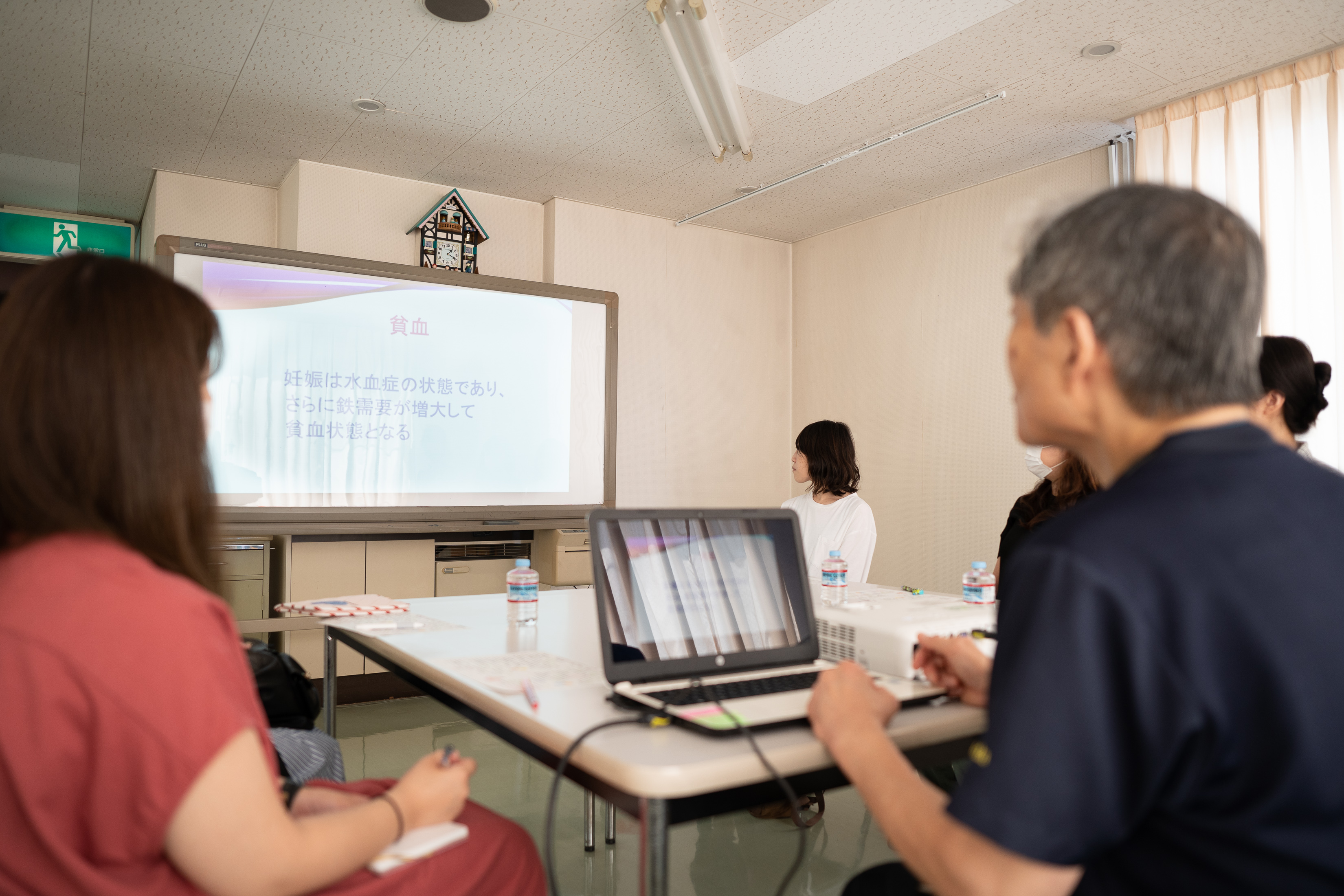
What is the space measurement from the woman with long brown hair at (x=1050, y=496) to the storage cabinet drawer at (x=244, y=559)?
3.22m

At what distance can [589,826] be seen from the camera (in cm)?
240

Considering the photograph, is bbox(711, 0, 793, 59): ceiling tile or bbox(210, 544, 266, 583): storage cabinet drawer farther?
bbox(210, 544, 266, 583): storage cabinet drawer

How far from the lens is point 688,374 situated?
17.5 feet

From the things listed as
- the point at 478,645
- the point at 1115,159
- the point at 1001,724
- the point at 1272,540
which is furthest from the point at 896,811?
the point at 1115,159

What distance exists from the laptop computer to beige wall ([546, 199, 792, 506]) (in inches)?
144

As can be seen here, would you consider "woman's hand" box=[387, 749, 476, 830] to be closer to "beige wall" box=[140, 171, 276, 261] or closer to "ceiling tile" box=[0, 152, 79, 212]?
"beige wall" box=[140, 171, 276, 261]

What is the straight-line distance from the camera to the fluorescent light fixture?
2.84m

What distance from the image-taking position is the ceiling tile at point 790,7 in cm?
285

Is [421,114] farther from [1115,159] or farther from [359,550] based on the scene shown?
[1115,159]

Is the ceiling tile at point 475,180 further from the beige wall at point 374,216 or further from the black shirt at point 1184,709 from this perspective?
the black shirt at point 1184,709

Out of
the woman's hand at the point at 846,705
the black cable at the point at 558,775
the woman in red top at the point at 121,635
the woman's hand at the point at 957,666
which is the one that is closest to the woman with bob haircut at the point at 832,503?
the woman's hand at the point at 957,666

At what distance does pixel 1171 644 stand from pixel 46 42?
404 cm

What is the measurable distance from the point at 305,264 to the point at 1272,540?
4.09 metres

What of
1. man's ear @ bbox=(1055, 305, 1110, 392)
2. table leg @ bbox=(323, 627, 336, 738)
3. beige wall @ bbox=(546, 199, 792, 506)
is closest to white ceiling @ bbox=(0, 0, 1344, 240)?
beige wall @ bbox=(546, 199, 792, 506)
